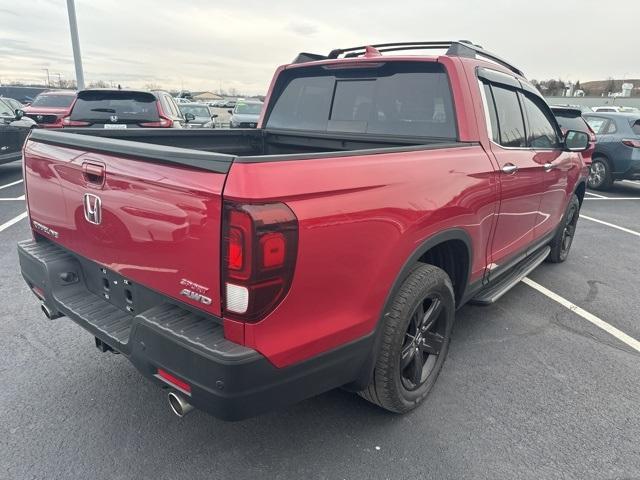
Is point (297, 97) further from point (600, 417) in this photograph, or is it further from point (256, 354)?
point (600, 417)

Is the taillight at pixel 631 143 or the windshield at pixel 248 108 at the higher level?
the taillight at pixel 631 143

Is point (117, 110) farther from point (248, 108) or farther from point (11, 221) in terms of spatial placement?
point (248, 108)

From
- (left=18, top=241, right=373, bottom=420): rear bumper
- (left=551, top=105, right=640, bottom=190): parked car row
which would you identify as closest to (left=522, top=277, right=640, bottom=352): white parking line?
(left=18, top=241, right=373, bottom=420): rear bumper

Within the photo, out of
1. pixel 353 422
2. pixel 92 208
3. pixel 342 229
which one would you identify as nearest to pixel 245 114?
pixel 92 208

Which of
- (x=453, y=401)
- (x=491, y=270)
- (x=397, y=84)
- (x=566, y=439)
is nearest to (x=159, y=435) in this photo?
(x=453, y=401)

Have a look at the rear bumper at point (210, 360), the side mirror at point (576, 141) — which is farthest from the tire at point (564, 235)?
the rear bumper at point (210, 360)

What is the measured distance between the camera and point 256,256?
1.67m

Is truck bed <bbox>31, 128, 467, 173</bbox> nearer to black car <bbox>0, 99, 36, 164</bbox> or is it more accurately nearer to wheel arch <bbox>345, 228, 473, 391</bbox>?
wheel arch <bbox>345, 228, 473, 391</bbox>

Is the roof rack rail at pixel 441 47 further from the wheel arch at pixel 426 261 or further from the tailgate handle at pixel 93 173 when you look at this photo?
the tailgate handle at pixel 93 173

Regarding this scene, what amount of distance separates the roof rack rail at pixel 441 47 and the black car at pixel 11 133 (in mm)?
8006

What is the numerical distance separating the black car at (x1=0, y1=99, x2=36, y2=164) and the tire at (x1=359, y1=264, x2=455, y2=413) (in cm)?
964

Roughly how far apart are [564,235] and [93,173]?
5140mm

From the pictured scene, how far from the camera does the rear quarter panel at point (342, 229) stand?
1.76m

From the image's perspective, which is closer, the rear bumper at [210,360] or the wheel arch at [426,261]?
the rear bumper at [210,360]
